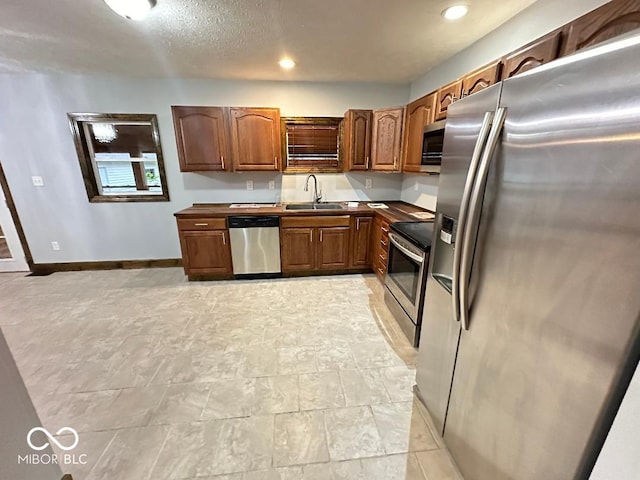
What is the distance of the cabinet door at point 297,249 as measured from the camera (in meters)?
3.36

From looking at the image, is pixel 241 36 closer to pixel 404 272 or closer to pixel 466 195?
pixel 466 195

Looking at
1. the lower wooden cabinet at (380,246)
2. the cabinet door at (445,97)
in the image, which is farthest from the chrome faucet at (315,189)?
the cabinet door at (445,97)

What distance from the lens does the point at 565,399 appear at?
77 cm

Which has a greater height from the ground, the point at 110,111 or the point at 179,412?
the point at 110,111

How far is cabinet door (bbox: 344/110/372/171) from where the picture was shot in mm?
3332

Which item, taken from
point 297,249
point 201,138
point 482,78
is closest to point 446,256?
point 482,78

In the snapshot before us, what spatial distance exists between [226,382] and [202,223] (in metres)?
2.00

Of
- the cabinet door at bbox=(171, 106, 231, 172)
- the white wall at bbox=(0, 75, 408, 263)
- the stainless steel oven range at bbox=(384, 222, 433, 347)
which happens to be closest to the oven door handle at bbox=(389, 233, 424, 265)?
the stainless steel oven range at bbox=(384, 222, 433, 347)

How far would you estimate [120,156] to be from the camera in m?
3.57

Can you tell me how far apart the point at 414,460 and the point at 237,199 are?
346 centimetres

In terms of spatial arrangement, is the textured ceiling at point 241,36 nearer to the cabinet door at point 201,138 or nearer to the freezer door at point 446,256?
the cabinet door at point 201,138

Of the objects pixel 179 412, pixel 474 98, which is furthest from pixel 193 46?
pixel 179 412

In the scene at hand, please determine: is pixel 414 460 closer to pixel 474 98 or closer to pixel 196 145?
pixel 474 98

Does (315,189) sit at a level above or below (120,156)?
below
